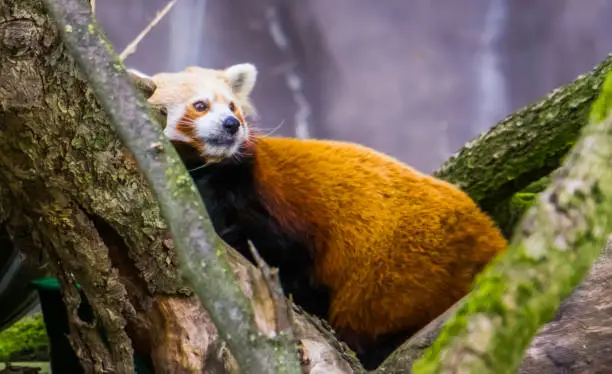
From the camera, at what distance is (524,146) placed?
161cm

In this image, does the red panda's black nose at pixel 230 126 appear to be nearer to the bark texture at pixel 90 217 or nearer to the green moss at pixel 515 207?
the bark texture at pixel 90 217

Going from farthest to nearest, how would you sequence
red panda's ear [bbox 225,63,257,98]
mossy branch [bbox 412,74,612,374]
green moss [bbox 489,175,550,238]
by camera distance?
green moss [bbox 489,175,550,238] → red panda's ear [bbox 225,63,257,98] → mossy branch [bbox 412,74,612,374]

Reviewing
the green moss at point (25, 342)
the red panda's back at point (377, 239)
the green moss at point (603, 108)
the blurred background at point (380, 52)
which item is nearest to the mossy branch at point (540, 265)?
the green moss at point (603, 108)

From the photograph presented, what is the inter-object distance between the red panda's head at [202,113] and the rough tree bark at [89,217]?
0.32 metres

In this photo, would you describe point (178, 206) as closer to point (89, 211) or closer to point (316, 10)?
point (89, 211)

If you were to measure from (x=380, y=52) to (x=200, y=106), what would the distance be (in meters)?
1.10

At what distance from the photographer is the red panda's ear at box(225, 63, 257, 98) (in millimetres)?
1507

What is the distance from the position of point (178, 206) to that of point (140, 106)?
90mm

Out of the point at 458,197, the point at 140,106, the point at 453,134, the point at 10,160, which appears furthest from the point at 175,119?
the point at 453,134

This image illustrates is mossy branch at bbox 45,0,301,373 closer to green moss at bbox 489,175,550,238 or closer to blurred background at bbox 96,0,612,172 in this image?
green moss at bbox 489,175,550,238

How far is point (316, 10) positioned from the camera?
2232 millimetres

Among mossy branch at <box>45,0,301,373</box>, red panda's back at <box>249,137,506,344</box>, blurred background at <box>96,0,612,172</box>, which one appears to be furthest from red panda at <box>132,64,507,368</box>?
blurred background at <box>96,0,612,172</box>

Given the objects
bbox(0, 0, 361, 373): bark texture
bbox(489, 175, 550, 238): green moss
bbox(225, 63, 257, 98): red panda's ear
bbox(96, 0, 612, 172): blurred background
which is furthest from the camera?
bbox(96, 0, 612, 172): blurred background

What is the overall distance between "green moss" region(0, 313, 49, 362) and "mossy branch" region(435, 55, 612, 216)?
3.63 feet
